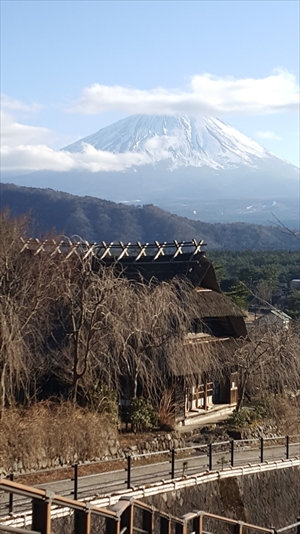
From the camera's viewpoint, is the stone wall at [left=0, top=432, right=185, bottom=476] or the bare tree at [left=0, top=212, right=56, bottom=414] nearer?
the stone wall at [left=0, top=432, right=185, bottom=476]

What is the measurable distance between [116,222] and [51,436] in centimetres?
11125

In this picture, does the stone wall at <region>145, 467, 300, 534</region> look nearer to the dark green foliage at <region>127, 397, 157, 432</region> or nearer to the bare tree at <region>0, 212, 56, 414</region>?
the dark green foliage at <region>127, 397, 157, 432</region>

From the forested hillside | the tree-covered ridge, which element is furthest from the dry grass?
the forested hillside

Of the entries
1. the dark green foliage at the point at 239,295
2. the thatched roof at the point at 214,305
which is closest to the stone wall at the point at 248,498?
the thatched roof at the point at 214,305

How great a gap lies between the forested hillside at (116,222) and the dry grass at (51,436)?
96390 mm

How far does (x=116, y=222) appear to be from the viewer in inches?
A: 4931

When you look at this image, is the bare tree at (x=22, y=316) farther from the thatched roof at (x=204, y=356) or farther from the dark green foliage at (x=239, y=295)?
the dark green foliage at (x=239, y=295)

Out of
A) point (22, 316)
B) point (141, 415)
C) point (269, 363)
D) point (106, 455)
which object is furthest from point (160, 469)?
point (269, 363)

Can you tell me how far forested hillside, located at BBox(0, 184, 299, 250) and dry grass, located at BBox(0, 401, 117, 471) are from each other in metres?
96.4

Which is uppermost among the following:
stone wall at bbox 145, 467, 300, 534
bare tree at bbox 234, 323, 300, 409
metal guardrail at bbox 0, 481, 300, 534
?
metal guardrail at bbox 0, 481, 300, 534

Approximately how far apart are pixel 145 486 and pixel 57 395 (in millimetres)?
5547

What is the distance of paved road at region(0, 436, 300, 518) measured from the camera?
12922 mm

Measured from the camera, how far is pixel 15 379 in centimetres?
1695

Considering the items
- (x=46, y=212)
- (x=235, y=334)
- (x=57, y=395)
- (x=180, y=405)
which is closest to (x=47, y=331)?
(x=57, y=395)
